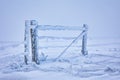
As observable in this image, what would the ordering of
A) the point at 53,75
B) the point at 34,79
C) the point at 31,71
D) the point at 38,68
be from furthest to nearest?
the point at 38,68
the point at 31,71
the point at 53,75
the point at 34,79

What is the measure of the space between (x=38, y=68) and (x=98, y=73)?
6.44 ft

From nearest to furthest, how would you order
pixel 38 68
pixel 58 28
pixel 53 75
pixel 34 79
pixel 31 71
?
pixel 34 79
pixel 53 75
pixel 31 71
pixel 38 68
pixel 58 28

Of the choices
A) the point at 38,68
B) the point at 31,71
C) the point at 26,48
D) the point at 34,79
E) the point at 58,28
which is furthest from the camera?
the point at 58,28

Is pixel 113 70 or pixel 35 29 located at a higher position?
pixel 35 29

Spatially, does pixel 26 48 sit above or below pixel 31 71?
above

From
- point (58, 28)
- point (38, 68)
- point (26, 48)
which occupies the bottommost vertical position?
point (38, 68)

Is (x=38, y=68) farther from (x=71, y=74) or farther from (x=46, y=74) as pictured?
(x=71, y=74)

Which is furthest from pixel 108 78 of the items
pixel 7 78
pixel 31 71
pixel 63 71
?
pixel 7 78

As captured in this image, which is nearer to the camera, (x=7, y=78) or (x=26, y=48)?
(x=7, y=78)

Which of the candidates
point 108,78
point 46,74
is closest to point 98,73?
point 108,78

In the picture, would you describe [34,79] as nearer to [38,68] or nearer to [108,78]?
[38,68]

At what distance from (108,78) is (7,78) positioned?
268cm

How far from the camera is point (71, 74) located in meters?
5.14

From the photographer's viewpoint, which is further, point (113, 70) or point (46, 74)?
point (113, 70)
